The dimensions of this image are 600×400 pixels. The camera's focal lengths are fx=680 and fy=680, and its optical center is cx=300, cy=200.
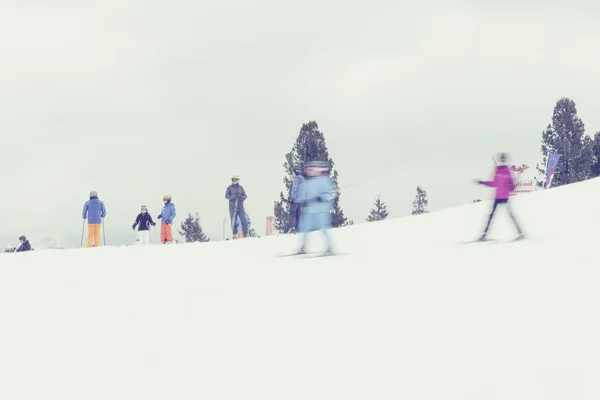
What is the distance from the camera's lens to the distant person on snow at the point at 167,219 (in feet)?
69.1

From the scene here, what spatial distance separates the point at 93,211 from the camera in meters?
19.5

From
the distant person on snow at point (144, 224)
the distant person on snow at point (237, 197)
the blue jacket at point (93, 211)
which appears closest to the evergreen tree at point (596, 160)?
the distant person on snow at point (237, 197)

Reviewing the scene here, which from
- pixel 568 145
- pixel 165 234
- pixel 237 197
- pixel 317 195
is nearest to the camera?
pixel 317 195

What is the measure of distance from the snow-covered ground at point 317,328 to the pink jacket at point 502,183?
1.17 meters

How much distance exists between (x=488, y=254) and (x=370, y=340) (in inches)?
212

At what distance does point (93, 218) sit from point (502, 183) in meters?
12.0

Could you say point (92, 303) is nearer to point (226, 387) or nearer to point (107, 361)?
point (107, 361)

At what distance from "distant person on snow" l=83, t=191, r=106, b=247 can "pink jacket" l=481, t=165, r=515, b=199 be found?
11.6 meters

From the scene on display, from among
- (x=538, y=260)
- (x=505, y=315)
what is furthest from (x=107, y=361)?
(x=538, y=260)

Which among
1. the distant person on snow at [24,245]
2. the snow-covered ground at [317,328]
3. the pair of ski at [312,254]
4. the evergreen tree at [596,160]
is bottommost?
the snow-covered ground at [317,328]

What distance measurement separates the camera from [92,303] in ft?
28.9

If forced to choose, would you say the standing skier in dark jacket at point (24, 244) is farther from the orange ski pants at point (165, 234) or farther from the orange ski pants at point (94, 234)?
the orange ski pants at point (165, 234)

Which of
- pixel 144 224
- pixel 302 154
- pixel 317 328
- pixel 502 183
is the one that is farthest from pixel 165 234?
pixel 302 154

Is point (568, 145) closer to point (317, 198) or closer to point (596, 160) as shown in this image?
point (596, 160)
